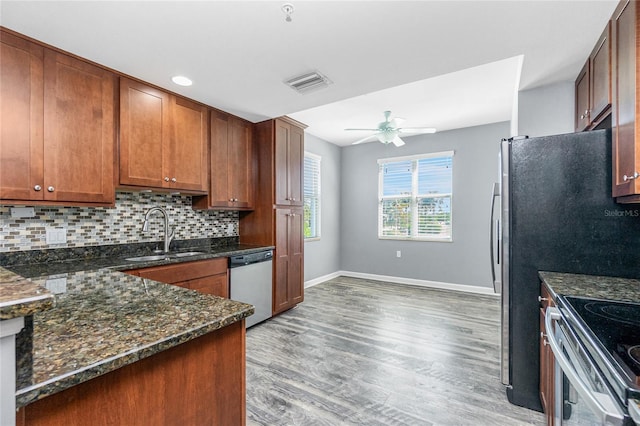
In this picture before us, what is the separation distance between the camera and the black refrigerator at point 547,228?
5.70ft

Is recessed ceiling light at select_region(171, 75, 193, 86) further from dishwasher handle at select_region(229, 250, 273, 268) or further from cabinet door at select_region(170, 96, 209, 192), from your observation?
dishwasher handle at select_region(229, 250, 273, 268)

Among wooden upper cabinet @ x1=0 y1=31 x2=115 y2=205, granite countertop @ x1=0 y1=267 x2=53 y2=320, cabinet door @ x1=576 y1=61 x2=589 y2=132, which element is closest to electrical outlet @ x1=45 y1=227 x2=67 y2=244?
wooden upper cabinet @ x1=0 y1=31 x2=115 y2=205

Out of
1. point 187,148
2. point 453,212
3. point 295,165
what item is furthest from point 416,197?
point 187,148

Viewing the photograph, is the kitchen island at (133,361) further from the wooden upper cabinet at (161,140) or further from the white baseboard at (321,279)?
the white baseboard at (321,279)

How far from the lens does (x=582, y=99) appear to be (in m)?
2.26

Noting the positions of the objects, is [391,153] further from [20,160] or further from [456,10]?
[20,160]

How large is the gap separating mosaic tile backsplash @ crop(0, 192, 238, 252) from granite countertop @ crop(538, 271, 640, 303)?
3226mm

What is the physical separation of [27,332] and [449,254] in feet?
16.8

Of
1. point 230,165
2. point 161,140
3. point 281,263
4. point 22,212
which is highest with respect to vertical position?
point 161,140

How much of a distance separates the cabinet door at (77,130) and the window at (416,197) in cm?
434

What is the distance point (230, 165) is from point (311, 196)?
207 cm

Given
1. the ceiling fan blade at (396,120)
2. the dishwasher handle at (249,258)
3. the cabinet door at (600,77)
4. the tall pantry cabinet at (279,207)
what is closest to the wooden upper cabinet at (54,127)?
the dishwasher handle at (249,258)

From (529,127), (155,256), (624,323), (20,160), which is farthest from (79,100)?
(529,127)

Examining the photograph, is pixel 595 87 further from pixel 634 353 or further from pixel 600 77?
pixel 634 353
